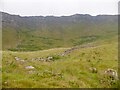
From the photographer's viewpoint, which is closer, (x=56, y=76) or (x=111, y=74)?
(x=56, y=76)

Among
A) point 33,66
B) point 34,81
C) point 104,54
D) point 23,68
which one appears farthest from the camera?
point 104,54

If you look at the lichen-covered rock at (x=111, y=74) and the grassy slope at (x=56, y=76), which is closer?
the grassy slope at (x=56, y=76)

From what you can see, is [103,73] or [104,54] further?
[104,54]

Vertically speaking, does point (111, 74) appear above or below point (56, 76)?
below

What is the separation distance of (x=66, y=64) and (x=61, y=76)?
6495mm

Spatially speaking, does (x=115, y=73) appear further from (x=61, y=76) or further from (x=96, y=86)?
(x=61, y=76)

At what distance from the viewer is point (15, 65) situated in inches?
1037

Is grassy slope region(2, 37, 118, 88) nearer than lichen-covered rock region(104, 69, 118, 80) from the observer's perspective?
Yes

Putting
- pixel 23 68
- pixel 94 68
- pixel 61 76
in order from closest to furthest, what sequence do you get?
1. pixel 61 76
2. pixel 23 68
3. pixel 94 68

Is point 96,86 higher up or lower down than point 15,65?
lower down

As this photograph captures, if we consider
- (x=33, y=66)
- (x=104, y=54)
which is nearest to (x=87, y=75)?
(x=33, y=66)

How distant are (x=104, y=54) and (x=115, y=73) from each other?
13628 millimetres

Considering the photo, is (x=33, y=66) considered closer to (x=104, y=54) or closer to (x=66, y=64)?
(x=66, y=64)

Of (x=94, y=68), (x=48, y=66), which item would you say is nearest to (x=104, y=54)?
(x=94, y=68)
